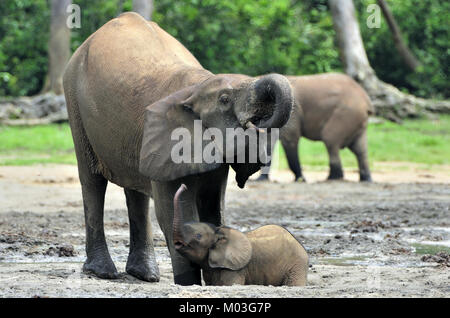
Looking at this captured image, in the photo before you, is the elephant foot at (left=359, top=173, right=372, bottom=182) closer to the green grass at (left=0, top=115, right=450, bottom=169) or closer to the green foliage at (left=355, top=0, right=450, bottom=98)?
the green grass at (left=0, top=115, right=450, bottom=169)

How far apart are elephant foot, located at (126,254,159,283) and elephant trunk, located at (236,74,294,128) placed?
199 cm

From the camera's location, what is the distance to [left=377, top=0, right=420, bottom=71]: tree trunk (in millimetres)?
21861

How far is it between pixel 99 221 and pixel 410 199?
5964mm

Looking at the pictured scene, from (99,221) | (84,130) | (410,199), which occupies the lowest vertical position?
(410,199)

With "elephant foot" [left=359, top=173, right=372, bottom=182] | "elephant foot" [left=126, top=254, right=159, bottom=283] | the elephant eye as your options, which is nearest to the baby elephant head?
the elephant eye

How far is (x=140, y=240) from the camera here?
7.52 metres

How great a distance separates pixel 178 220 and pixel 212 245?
1.36 ft

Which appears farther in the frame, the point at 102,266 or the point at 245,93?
the point at 102,266

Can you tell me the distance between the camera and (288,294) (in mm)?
5613

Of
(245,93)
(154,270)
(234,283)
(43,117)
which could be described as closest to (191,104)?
(245,93)

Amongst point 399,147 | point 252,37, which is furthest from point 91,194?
point 252,37

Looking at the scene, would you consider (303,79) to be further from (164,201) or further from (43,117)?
(164,201)

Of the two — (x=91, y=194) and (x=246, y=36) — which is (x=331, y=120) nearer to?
(x=91, y=194)
